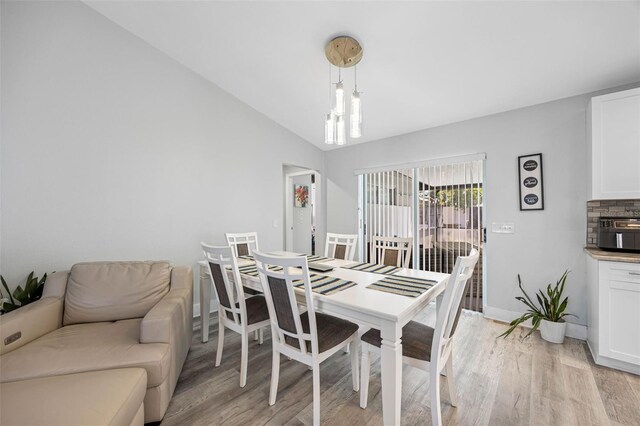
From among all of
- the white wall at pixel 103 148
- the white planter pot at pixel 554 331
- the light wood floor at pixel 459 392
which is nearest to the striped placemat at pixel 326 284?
the light wood floor at pixel 459 392

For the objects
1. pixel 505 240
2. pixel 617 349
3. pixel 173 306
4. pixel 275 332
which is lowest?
pixel 617 349

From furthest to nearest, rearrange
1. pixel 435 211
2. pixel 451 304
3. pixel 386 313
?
pixel 435 211 → pixel 451 304 → pixel 386 313

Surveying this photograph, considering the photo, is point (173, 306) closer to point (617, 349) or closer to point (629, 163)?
point (617, 349)

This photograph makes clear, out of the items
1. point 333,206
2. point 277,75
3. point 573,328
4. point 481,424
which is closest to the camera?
point 481,424

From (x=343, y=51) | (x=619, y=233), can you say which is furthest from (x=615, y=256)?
(x=343, y=51)

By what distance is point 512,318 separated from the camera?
2854 millimetres

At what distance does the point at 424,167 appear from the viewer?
3557mm

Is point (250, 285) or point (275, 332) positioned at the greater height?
point (250, 285)

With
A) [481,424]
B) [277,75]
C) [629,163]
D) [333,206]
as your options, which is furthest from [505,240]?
Answer: [277,75]

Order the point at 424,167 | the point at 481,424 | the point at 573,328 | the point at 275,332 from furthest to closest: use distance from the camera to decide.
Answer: the point at 424,167 → the point at 573,328 → the point at 275,332 → the point at 481,424

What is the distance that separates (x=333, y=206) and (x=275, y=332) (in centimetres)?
312

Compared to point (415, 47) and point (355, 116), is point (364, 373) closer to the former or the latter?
point (355, 116)

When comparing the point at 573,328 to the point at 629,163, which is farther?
the point at 573,328

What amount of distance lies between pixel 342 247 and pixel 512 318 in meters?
2.05
